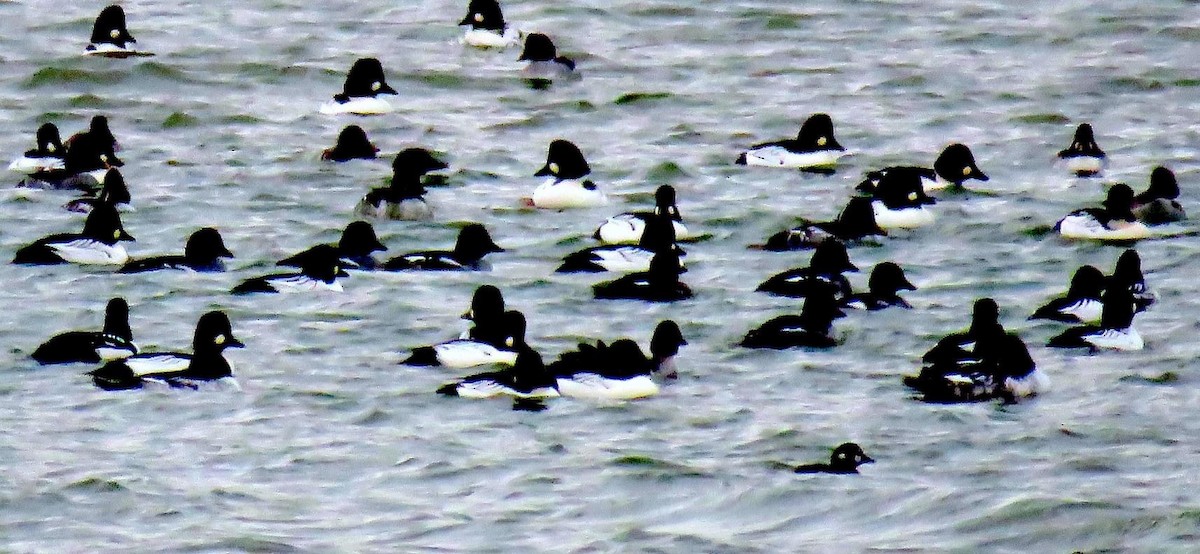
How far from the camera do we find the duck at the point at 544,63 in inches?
1096

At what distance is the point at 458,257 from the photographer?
779 inches

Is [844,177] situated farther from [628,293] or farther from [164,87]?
[164,87]

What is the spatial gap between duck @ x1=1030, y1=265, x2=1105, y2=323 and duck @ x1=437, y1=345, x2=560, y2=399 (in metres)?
3.74

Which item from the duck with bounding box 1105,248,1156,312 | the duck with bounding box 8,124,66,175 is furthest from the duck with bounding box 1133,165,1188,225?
the duck with bounding box 8,124,66,175

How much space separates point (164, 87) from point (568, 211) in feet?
23.5

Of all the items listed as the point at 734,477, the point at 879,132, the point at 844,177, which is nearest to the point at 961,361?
the point at 734,477

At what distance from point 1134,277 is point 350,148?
7538 mm

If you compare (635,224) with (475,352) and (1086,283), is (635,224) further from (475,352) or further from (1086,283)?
(475,352)

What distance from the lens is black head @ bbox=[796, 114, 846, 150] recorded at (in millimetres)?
23641

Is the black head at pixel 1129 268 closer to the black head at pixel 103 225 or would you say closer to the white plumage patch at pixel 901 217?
the white plumage patch at pixel 901 217

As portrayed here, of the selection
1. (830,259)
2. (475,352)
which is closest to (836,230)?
(830,259)

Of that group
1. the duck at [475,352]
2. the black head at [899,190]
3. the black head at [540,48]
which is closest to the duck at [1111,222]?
the black head at [899,190]

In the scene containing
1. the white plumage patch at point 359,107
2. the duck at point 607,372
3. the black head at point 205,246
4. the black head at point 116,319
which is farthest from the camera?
the white plumage patch at point 359,107

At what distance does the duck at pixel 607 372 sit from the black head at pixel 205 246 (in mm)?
3978
